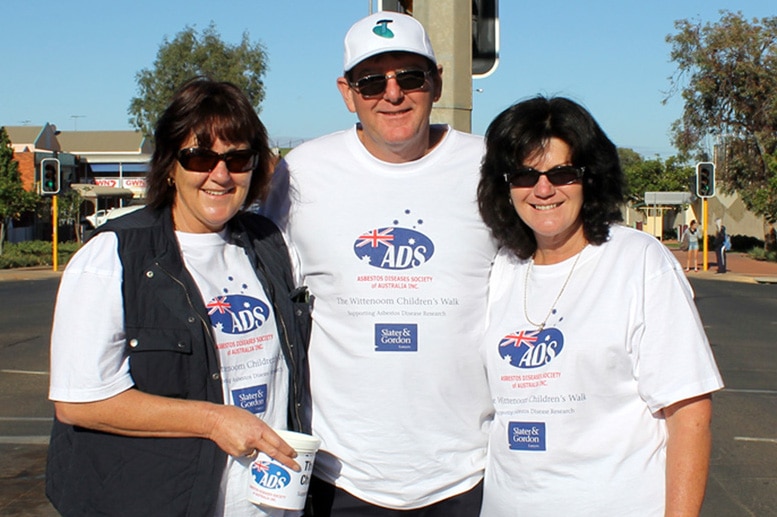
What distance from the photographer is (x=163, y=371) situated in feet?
8.98

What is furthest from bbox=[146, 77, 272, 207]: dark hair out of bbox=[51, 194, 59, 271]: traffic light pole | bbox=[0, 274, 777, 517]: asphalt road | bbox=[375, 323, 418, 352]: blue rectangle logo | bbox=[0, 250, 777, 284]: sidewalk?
bbox=[51, 194, 59, 271]: traffic light pole

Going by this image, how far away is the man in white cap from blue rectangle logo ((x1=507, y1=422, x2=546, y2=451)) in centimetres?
36

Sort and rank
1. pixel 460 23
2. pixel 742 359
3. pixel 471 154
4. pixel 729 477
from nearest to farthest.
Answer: pixel 471 154 < pixel 460 23 < pixel 729 477 < pixel 742 359

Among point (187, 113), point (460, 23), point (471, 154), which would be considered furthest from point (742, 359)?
point (187, 113)

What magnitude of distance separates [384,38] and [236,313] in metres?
1.18

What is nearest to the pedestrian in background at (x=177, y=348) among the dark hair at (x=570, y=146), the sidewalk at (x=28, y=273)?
the dark hair at (x=570, y=146)

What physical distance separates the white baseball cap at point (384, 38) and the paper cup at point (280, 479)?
1425 mm

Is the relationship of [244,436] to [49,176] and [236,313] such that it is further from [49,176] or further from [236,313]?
[49,176]

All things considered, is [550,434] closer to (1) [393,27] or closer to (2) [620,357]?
(2) [620,357]

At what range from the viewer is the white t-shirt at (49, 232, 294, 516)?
104 inches

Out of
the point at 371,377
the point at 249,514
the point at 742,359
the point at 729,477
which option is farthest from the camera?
the point at 742,359

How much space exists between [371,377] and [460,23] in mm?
2121

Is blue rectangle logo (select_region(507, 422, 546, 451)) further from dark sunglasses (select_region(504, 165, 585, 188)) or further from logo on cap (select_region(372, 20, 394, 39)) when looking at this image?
logo on cap (select_region(372, 20, 394, 39))

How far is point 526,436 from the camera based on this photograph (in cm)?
286
